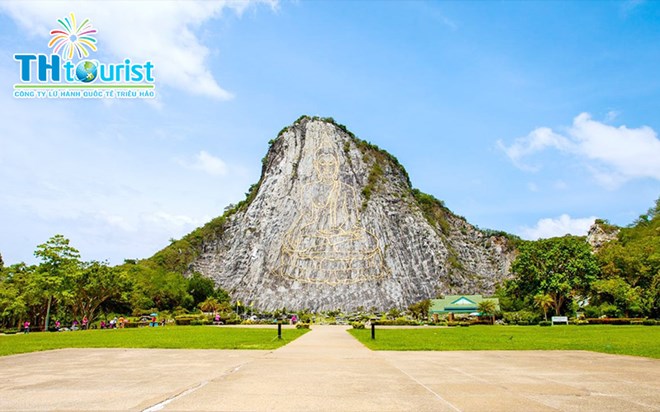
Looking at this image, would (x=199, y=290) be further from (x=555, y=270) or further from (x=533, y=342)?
(x=533, y=342)

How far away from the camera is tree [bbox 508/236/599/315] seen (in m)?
62.7

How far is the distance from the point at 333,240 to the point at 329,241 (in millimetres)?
860

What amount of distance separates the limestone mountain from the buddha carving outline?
0.68ft

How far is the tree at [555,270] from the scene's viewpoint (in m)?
62.7

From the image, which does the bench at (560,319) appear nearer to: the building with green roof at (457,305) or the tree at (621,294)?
the tree at (621,294)

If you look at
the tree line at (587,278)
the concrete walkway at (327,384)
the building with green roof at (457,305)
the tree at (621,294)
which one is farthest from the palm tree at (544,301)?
the concrete walkway at (327,384)

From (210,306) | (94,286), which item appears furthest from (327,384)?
(210,306)

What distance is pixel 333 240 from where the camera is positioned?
318 feet

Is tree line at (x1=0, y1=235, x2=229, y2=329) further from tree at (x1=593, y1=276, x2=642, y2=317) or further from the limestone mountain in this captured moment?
tree at (x1=593, y1=276, x2=642, y2=317)

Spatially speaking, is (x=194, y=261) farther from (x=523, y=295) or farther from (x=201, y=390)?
(x=201, y=390)

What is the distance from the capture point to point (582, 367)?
1260 centimetres

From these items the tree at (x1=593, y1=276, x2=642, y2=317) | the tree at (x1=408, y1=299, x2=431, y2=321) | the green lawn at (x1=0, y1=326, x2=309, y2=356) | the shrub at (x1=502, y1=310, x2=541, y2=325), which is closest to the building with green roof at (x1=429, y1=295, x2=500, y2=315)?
the tree at (x1=408, y1=299, x2=431, y2=321)

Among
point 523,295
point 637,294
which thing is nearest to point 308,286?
point 523,295

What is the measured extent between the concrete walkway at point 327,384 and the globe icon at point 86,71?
16.7m
